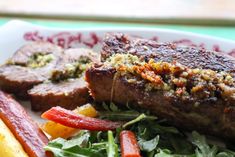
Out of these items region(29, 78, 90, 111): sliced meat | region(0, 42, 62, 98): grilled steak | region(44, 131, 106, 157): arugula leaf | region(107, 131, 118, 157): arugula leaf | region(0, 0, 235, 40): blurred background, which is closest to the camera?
region(107, 131, 118, 157): arugula leaf

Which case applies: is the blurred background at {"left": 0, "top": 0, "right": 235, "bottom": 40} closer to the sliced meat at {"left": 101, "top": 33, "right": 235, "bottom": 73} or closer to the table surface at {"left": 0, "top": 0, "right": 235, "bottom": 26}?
the table surface at {"left": 0, "top": 0, "right": 235, "bottom": 26}

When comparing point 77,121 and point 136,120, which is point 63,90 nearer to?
point 77,121

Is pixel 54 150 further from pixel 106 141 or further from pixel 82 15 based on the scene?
pixel 82 15

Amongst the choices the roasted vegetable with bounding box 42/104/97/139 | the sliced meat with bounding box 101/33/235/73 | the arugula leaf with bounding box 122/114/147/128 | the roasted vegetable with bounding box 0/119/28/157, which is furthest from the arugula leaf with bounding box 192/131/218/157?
the roasted vegetable with bounding box 0/119/28/157

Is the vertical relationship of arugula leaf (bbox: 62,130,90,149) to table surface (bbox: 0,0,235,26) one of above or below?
below

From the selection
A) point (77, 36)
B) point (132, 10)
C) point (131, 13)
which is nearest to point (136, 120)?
point (77, 36)

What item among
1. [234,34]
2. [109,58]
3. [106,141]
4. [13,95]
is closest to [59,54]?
[13,95]
